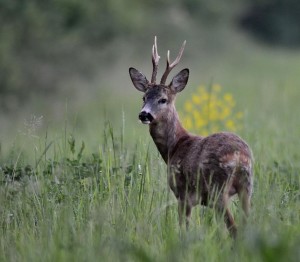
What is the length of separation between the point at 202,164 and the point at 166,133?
0.97m

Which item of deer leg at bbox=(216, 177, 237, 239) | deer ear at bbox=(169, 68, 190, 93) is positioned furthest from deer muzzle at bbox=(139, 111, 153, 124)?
deer leg at bbox=(216, 177, 237, 239)

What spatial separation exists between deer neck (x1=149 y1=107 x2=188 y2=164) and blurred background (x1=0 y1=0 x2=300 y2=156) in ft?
15.7

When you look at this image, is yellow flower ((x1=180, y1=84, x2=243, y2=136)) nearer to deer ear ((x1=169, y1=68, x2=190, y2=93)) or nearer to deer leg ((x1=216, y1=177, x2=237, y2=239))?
deer ear ((x1=169, y1=68, x2=190, y2=93))

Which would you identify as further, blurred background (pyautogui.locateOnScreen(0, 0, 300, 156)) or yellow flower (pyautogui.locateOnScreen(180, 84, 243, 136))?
blurred background (pyautogui.locateOnScreen(0, 0, 300, 156))

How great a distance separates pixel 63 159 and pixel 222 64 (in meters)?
31.5

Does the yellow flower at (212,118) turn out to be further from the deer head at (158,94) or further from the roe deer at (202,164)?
the roe deer at (202,164)

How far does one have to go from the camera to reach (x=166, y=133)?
8625 millimetres

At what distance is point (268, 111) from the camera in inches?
741

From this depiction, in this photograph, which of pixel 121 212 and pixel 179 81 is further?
pixel 179 81

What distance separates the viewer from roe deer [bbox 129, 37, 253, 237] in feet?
24.7

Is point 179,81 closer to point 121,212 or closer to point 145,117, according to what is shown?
point 145,117

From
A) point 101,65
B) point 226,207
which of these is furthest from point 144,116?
point 101,65

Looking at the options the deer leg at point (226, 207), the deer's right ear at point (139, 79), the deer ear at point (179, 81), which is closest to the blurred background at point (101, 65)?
the deer's right ear at point (139, 79)

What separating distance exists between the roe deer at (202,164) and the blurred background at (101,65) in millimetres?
4846
